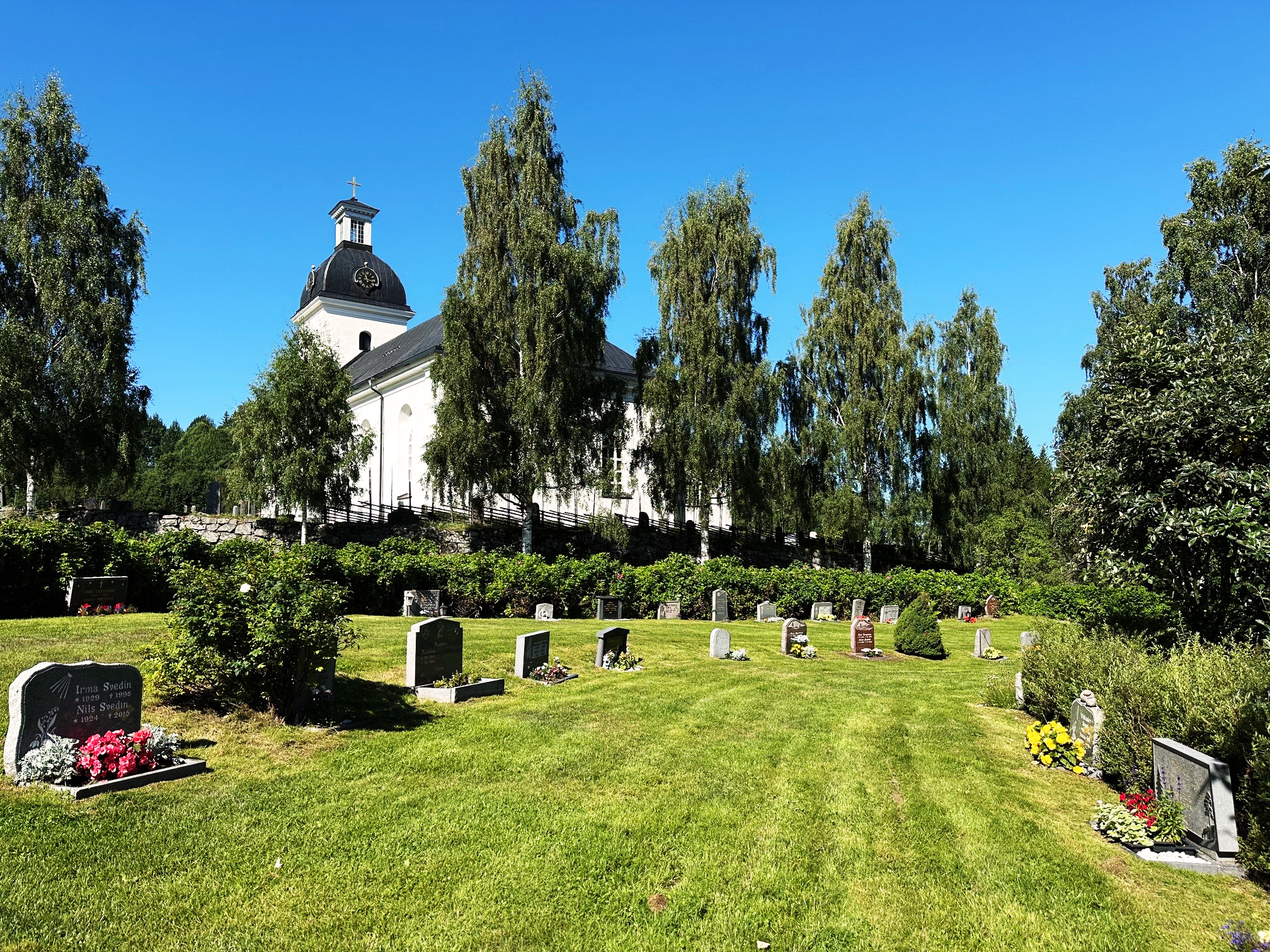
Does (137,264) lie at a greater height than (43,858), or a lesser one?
greater

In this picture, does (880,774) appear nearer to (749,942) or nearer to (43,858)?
(749,942)

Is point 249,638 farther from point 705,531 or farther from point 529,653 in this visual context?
point 705,531

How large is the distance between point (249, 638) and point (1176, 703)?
9.40m

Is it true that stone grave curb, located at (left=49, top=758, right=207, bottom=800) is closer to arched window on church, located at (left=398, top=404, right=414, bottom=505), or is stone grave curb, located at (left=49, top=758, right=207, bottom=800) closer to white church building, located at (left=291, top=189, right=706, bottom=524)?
white church building, located at (left=291, top=189, right=706, bottom=524)

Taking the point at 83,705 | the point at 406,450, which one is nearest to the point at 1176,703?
the point at 83,705

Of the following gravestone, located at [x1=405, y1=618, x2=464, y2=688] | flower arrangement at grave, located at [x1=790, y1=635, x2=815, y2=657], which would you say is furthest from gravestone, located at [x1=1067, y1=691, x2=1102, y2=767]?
gravestone, located at [x1=405, y1=618, x2=464, y2=688]

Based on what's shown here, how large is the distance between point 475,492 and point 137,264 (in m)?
13.7

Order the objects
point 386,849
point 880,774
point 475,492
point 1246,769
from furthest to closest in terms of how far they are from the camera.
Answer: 1. point 475,492
2. point 880,774
3. point 1246,769
4. point 386,849

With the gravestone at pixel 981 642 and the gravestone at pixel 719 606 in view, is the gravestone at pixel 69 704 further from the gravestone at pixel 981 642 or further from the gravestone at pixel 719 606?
the gravestone at pixel 981 642

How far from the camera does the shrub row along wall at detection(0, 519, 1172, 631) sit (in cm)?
1403

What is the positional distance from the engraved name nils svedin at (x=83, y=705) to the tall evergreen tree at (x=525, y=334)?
18.8 m

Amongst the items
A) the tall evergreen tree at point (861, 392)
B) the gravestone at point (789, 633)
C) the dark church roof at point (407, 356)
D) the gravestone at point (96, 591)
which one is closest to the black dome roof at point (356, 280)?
the dark church roof at point (407, 356)

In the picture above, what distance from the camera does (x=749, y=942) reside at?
4.95 m

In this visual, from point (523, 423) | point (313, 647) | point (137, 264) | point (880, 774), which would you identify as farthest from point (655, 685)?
point (137, 264)
